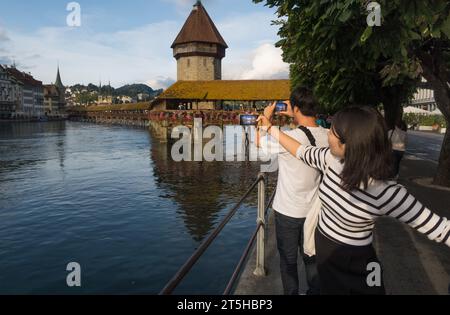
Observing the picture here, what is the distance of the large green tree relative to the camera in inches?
194

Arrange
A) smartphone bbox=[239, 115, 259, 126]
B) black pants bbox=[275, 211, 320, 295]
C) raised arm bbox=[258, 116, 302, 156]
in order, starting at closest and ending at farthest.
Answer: raised arm bbox=[258, 116, 302, 156], black pants bbox=[275, 211, 320, 295], smartphone bbox=[239, 115, 259, 126]

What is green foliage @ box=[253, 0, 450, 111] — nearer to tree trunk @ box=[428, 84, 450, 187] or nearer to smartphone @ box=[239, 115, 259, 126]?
tree trunk @ box=[428, 84, 450, 187]

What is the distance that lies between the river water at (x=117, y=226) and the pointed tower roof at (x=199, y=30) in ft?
137

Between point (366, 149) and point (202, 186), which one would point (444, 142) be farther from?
point (202, 186)

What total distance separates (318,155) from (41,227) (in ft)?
39.3

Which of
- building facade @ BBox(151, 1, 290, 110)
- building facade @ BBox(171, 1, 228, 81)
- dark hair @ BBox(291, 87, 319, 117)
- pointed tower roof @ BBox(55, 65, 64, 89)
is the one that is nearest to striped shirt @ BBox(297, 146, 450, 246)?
dark hair @ BBox(291, 87, 319, 117)

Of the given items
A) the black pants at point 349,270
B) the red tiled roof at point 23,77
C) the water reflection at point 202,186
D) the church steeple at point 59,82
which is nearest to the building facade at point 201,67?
the water reflection at point 202,186

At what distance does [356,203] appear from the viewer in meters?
2.33

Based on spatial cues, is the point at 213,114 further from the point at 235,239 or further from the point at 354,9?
the point at 354,9

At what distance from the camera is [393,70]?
28.7 ft

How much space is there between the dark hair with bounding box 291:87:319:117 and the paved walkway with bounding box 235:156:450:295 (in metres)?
2.00

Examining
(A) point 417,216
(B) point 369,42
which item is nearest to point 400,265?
(B) point 369,42

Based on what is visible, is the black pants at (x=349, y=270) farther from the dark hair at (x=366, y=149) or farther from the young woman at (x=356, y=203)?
the dark hair at (x=366, y=149)

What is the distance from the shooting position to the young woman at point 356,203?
218cm
